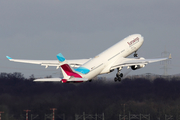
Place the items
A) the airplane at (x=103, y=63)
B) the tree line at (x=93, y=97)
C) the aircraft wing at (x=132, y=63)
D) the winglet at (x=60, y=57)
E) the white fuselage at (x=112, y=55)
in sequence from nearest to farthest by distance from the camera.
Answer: the winglet at (x=60, y=57) < the airplane at (x=103, y=63) < the white fuselage at (x=112, y=55) < the aircraft wing at (x=132, y=63) < the tree line at (x=93, y=97)

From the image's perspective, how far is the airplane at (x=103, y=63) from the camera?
85062mm

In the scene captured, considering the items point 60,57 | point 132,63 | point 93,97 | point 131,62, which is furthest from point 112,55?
point 93,97

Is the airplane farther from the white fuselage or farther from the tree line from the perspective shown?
the tree line

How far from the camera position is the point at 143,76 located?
146250mm

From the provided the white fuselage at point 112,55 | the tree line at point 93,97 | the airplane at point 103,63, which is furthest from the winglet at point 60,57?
the tree line at point 93,97

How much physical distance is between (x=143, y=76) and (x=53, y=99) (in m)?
29.5

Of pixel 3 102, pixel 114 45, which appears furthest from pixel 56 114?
pixel 114 45

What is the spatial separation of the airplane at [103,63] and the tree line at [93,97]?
2710 cm

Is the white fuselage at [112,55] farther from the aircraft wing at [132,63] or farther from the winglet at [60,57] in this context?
the winglet at [60,57]

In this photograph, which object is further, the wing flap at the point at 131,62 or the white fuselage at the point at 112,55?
the wing flap at the point at 131,62

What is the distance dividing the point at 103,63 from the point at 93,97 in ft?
128

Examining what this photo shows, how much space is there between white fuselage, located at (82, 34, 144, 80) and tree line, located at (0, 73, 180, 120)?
2487 cm

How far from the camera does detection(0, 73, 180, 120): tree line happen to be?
128 metres

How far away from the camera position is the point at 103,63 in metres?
91.6
